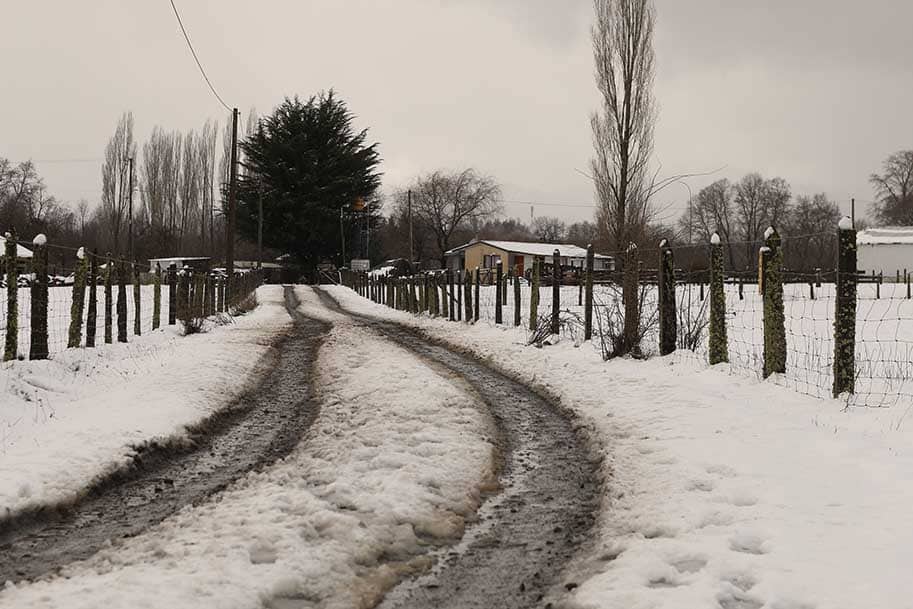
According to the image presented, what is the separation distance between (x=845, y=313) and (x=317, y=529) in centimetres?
530

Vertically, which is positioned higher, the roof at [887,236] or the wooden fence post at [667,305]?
the roof at [887,236]

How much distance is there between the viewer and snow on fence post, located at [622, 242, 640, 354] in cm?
962

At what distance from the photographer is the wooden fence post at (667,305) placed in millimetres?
9438

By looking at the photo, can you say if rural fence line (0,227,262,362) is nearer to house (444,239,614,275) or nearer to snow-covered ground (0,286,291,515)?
snow-covered ground (0,286,291,515)

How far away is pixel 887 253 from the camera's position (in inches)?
2192

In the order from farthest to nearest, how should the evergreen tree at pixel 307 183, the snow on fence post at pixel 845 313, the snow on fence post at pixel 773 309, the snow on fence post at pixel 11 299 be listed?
1. the evergreen tree at pixel 307 183
2. the snow on fence post at pixel 11 299
3. the snow on fence post at pixel 773 309
4. the snow on fence post at pixel 845 313

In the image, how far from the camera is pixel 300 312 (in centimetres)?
2364

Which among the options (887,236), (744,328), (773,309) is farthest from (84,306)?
(887,236)

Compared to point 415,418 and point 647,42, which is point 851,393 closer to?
point 415,418

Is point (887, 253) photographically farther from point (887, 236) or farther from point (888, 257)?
point (887, 236)

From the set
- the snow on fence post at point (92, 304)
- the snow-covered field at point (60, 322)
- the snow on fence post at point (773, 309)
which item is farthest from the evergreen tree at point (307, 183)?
the snow on fence post at point (773, 309)

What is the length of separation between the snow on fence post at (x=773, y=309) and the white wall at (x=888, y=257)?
54853mm

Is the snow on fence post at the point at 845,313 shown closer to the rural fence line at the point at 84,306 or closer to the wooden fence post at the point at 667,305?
the wooden fence post at the point at 667,305

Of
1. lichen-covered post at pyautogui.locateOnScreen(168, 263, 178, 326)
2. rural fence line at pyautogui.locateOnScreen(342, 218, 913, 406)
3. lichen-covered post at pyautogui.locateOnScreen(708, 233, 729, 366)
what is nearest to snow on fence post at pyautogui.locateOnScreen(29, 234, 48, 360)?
lichen-covered post at pyautogui.locateOnScreen(168, 263, 178, 326)
